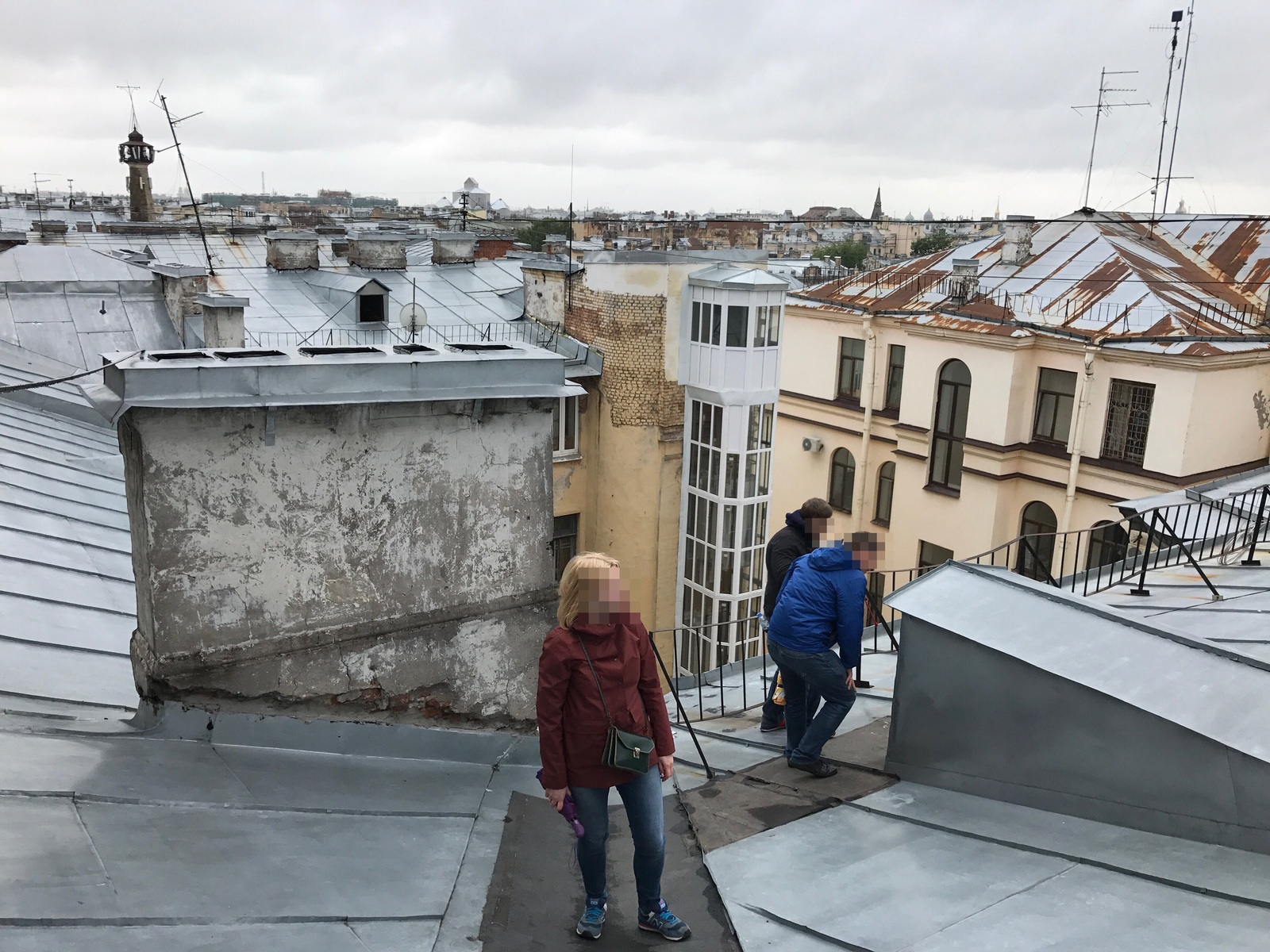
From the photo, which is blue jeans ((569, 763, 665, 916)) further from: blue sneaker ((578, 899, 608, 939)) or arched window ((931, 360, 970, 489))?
arched window ((931, 360, 970, 489))

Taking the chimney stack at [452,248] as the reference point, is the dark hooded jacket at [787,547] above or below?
below

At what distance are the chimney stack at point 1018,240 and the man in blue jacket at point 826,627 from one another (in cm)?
1837

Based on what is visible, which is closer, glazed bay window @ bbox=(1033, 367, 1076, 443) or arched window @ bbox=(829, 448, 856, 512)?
glazed bay window @ bbox=(1033, 367, 1076, 443)

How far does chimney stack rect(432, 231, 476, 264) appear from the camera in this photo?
21.8m

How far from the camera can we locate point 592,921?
3.30 meters

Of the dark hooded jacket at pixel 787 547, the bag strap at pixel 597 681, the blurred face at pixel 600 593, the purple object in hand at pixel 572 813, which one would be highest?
the blurred face at pixel 600 593

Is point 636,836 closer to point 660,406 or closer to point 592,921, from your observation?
point 592,921

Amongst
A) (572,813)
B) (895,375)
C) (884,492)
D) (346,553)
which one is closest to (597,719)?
(572,813)

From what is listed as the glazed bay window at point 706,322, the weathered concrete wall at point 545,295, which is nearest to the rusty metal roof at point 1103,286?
the glazed bay window at point 706,322

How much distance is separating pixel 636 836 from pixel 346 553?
1.71 metres

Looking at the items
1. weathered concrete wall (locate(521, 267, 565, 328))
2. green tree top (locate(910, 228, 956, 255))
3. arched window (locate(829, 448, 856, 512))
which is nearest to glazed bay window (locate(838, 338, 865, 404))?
arched window (locate(829, 448, 856, 512))

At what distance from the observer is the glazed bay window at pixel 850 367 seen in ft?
69.7

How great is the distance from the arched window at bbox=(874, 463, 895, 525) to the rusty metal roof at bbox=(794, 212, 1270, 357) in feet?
11.1

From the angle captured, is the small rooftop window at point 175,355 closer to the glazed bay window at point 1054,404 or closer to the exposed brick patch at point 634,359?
the exposed brick patch at point 634,359
